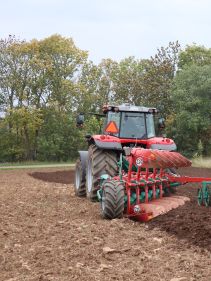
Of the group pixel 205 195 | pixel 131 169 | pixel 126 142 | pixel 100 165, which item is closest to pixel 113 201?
pixel 131 169

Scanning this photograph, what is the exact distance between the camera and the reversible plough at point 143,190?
28.0ft

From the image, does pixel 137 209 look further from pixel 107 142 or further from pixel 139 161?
pixel 107 142

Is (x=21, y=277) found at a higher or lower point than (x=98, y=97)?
lower

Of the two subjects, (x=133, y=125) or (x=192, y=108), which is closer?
(x=133, y=125)

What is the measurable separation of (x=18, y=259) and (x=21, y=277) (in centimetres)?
78

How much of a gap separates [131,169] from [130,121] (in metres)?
3.06

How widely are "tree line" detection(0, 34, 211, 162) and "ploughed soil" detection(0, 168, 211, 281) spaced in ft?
97.6

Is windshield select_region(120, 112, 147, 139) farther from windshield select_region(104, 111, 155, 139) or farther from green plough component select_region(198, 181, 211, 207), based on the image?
green plough component select_region(198, 181, 211, 207)

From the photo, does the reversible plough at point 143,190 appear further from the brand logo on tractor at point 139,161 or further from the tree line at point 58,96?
the tree line at point 58,96

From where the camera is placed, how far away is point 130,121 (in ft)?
39.5

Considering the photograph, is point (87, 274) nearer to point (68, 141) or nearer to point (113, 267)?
point (113, 267)

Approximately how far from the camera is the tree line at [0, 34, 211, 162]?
40.3m

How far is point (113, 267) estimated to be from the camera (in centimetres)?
558

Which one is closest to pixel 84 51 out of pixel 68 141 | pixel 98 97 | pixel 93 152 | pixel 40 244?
pixel 98 97
